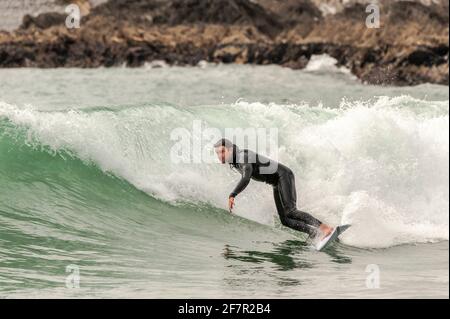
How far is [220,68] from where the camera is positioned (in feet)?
235

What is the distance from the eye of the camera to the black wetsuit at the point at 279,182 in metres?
9.43

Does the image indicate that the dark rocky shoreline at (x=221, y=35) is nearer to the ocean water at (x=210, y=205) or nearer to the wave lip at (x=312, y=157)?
the wave lip at (x=312, y=157)

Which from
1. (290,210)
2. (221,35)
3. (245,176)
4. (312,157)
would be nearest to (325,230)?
(290,210)

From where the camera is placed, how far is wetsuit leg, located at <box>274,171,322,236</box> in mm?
9422

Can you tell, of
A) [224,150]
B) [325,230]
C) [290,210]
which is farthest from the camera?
[290,210]

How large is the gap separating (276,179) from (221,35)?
221 ft

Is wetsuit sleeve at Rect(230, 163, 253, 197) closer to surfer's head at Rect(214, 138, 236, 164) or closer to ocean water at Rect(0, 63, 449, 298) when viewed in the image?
surfer's head at Rect(214, 138, 236, 164)

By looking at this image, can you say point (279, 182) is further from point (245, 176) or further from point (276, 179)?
point (245, 176)

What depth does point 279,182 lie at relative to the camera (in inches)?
384

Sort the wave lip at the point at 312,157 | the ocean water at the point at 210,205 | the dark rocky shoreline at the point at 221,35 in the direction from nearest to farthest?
the ocean water at the point at 210,205, the wave lip at the point at 312,157, the dark rocky shoreline at the point at 221,35

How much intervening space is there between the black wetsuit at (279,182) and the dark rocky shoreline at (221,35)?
55.6 m

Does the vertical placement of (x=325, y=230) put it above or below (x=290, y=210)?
below

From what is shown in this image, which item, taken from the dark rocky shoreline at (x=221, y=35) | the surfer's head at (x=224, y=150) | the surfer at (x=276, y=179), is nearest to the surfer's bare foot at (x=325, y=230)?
the surfer at (x=276, y=179)

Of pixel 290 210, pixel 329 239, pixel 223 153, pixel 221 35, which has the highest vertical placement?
pixel 221 35
